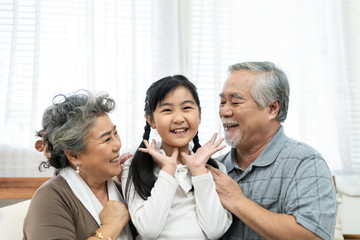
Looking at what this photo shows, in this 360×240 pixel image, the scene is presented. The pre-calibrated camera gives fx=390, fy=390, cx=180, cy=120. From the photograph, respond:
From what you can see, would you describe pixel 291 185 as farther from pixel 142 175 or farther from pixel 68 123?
pixel 68 123

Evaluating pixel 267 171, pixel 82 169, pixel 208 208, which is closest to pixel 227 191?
pixel 208 208

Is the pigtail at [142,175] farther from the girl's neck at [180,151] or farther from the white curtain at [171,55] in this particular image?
the white curtain at [171,55]

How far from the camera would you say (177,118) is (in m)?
1.75

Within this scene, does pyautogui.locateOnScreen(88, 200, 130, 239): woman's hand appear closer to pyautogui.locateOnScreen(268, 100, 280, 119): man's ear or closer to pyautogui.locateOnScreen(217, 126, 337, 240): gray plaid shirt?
pyautogui.locateOnScreen(217, 126, 337, 240): gray plaid shirt

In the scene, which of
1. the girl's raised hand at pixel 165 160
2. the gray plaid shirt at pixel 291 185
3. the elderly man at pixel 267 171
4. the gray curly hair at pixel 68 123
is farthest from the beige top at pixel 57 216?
the gray plaid shirt at pixel 291 185

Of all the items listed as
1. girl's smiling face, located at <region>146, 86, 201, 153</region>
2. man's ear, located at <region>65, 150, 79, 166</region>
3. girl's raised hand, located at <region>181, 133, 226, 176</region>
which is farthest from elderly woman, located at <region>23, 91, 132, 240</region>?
girl's raised hand, located at <region>181, 133, 226, 176</region>

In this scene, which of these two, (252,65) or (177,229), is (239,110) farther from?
(177,229)

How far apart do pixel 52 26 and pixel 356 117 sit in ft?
8.25

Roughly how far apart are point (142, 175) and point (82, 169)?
0.92 feet

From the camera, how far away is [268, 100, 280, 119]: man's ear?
2.04 metres

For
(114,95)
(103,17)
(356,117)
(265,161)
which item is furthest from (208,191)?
(356,117)

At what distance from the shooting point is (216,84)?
3072 millimetres

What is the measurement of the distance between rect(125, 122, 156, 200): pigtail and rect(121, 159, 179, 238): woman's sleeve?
60mm

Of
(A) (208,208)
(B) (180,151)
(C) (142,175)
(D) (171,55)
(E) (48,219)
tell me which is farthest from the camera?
(D) (171,55)
